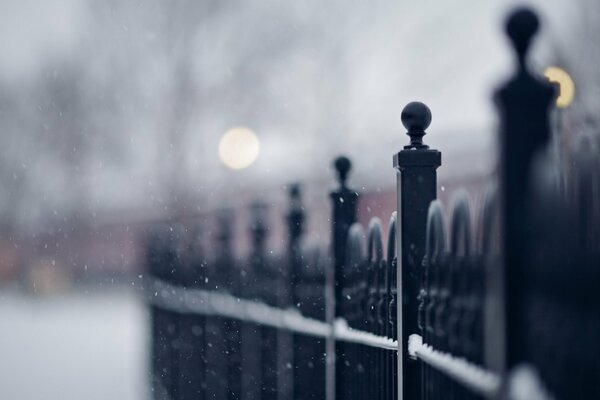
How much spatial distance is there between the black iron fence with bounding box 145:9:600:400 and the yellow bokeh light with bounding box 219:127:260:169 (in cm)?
1003

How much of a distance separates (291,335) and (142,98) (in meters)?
20.7

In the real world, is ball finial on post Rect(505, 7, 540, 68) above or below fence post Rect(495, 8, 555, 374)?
above

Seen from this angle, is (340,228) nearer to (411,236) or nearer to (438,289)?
(411,236)

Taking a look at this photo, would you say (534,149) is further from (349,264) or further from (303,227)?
(303,227)

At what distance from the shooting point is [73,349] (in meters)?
28.4

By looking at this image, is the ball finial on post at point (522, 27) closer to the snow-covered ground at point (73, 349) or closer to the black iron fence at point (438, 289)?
the black iron fence at point (438, 289)

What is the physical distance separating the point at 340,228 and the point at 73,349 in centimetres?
2413

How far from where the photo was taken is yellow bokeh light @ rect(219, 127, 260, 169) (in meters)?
18.1

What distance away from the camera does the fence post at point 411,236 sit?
378 cm

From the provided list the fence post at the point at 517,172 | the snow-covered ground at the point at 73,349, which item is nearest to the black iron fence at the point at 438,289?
the fence post at the point at 517,172

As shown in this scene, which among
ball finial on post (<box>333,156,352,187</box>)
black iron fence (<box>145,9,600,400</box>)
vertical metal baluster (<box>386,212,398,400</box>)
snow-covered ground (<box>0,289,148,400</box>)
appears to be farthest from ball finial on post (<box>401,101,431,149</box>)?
snow-covered ground (<box>0,289,148,400</box>)

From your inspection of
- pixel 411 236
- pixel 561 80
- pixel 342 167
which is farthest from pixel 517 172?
pixel 561 80

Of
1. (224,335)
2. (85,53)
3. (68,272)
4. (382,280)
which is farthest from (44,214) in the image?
(382,280)

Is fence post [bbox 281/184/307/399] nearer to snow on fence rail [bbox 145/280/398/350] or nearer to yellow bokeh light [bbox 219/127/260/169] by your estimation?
snow on fence rail [bbox 145/280/398/350]
